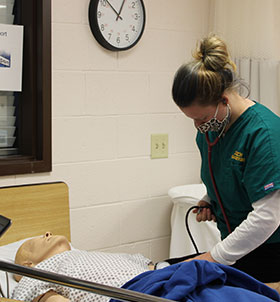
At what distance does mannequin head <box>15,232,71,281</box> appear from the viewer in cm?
200

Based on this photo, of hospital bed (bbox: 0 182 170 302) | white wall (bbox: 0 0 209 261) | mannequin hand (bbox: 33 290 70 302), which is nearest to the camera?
mannequin hand (bbox: 33 290 70 302)

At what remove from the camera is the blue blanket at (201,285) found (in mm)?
1168

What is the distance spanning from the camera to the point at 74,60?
237 cm

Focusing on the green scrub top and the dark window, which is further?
the dark window

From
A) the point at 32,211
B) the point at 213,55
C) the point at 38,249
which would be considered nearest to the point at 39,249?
the point at 38,249

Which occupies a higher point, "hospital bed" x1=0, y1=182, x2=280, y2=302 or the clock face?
the clock face

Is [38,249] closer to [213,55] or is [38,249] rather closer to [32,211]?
[32,211]

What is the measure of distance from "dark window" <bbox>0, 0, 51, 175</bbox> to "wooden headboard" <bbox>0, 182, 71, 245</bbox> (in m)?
0.09

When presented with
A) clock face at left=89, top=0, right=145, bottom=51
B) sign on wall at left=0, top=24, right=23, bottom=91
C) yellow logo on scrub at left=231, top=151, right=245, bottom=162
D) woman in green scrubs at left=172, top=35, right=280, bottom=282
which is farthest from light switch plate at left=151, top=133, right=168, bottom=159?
yellow logo on scrub at left=231, top=151, right=245, bottom=162

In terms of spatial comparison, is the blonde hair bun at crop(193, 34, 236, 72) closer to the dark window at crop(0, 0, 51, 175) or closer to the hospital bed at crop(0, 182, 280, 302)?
the dark window at crop(0, 0, 51, 175)

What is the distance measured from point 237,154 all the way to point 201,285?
21.7 inches

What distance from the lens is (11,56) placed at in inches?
91.1

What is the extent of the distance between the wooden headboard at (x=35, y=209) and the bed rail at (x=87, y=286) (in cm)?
141

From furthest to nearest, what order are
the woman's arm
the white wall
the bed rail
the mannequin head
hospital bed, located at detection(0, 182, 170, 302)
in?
the white wall → hospital bed, located at detection(0, 182, 170, 302) → the mannequin head → the woman's arm → the bed rail
